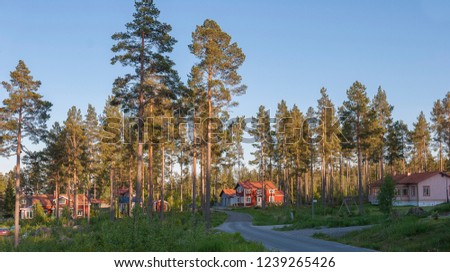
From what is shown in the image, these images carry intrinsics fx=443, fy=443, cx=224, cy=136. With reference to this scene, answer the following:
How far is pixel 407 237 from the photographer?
20281mm

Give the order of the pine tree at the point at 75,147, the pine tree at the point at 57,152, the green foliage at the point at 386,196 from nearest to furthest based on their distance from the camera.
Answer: the green foliage at the point at 386,196
the pine tree at the point at 57,152
the pine tree at the point at 75,147

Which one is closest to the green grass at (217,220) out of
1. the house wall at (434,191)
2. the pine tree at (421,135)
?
the house wall at (434,191)

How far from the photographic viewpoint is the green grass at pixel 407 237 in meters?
17.4

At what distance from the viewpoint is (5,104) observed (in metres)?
34.8

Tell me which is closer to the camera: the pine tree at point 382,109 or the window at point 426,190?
the window at point 426,190

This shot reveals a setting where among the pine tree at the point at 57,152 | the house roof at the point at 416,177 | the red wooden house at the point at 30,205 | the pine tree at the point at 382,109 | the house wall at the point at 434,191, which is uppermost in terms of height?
the pine tree at the point at 382,109

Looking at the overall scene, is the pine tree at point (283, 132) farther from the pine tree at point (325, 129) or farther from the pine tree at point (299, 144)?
the pine tree at point (325, 129)

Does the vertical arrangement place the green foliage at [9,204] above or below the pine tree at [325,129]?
below

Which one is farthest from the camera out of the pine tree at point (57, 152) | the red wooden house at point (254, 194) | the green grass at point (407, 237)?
the red wooden house at point (254, 194)
